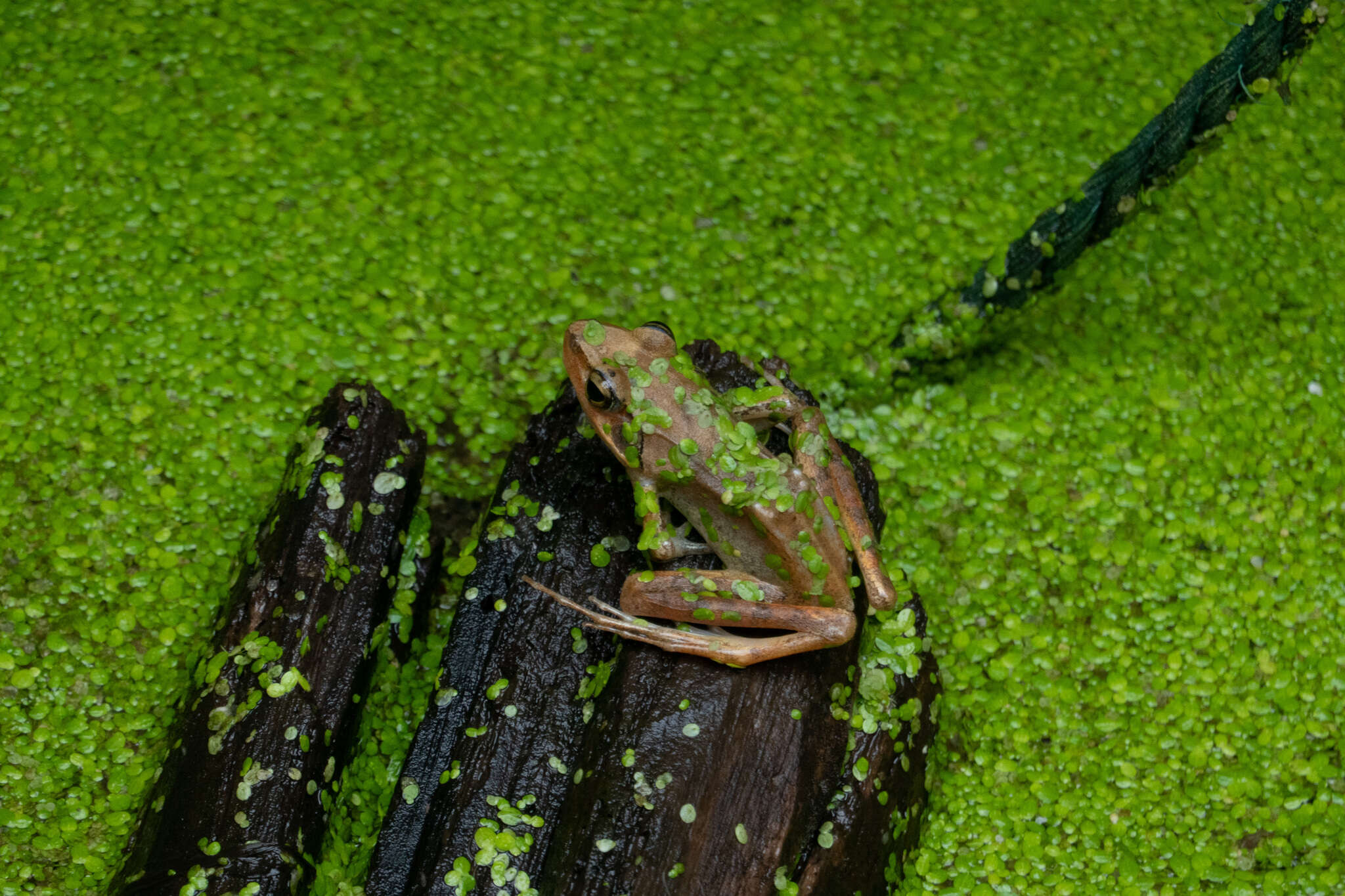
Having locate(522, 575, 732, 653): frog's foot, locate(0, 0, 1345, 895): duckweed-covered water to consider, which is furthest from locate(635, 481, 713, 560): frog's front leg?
locate(0, 0, 1345, 895): duckweed-covered water

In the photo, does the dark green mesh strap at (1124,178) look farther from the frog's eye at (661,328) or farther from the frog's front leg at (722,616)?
the frog's front leg at (722,616)

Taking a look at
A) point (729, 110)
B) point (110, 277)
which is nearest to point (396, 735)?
point (110, 277)

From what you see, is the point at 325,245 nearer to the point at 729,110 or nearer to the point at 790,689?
the point at 729,110

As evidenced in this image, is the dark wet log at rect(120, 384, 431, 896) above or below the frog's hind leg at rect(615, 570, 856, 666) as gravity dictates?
below

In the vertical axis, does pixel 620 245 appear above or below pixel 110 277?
above

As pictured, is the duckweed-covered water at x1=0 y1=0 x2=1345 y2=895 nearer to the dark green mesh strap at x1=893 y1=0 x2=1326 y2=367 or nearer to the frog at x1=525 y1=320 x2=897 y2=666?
the dark green mesh strap at x1=893 y1=0 x2=1326 y2=367

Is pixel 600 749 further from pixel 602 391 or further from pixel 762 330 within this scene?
pixel 762 330

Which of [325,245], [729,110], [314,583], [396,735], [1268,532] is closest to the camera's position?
[314,583]
